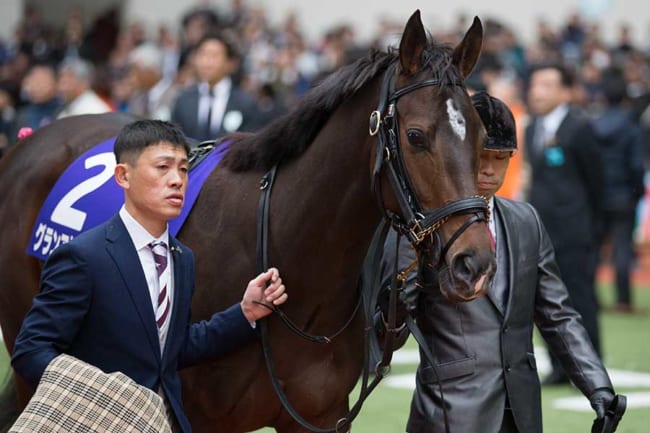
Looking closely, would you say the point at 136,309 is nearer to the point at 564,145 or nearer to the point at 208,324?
the point at 208,324

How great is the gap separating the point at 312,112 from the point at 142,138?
779mm

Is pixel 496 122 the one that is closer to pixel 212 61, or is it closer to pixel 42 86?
pixel 212 61

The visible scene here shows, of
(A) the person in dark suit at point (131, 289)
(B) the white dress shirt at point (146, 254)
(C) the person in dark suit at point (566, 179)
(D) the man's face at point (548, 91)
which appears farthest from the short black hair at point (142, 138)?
(D) the man's face at point (548, 91)

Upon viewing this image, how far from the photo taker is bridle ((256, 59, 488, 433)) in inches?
130

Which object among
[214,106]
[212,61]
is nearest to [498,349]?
[214,106]

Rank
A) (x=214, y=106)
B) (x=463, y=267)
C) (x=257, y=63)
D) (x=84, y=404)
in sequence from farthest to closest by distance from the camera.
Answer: (x=257, y=63) → (x=214, y=106) → (x=463, y=267) → (x=84, y=404)

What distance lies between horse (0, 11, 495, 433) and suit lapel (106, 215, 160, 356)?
721 mm

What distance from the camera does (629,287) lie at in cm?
1214

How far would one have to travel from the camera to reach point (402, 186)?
3.43 meters

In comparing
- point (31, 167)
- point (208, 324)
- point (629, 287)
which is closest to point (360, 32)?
point (629, 287)

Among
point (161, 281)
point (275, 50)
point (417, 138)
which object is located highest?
point (275, 50)

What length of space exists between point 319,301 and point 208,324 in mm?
466

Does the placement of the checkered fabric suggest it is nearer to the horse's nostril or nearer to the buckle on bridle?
the horse's nostril

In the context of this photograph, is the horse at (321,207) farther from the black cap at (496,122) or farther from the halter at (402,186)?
the black cap at (496,122)
